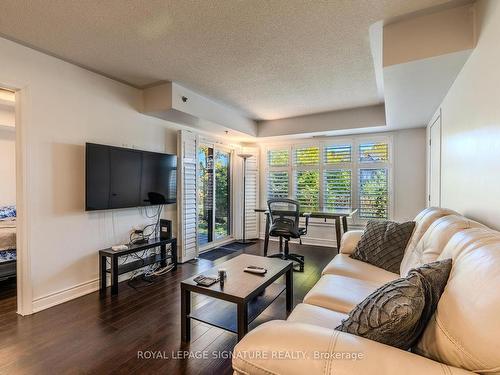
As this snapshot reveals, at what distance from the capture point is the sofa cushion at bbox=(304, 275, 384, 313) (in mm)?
1550

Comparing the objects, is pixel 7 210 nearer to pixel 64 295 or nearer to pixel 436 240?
pixel 64 295

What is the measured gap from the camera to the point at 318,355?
833 mm

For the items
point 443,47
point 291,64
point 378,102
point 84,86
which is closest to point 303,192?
point 378,102

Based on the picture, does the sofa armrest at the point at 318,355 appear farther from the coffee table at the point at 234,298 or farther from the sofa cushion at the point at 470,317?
the coffee table at the point at 234,298

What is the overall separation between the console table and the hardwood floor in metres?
0.21

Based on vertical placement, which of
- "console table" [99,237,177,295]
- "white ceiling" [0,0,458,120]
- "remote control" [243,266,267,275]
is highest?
"white ceiling" [0,0,458,120]

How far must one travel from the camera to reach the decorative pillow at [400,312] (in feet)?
2.90

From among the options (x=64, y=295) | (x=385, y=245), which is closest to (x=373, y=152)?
(x=385, y=245)

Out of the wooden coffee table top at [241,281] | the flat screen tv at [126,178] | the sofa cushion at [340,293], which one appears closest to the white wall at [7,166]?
the flat screen tv at [126,178]

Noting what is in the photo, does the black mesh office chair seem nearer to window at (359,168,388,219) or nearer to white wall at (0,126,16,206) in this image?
window at (359,168,388,219)

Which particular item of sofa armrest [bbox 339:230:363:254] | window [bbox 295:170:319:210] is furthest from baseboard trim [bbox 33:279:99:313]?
window [bbox 295:170:319:210]

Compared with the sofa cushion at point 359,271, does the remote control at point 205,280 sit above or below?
below

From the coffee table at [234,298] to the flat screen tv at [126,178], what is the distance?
60.0 inches

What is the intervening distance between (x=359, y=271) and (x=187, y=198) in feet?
8.80
